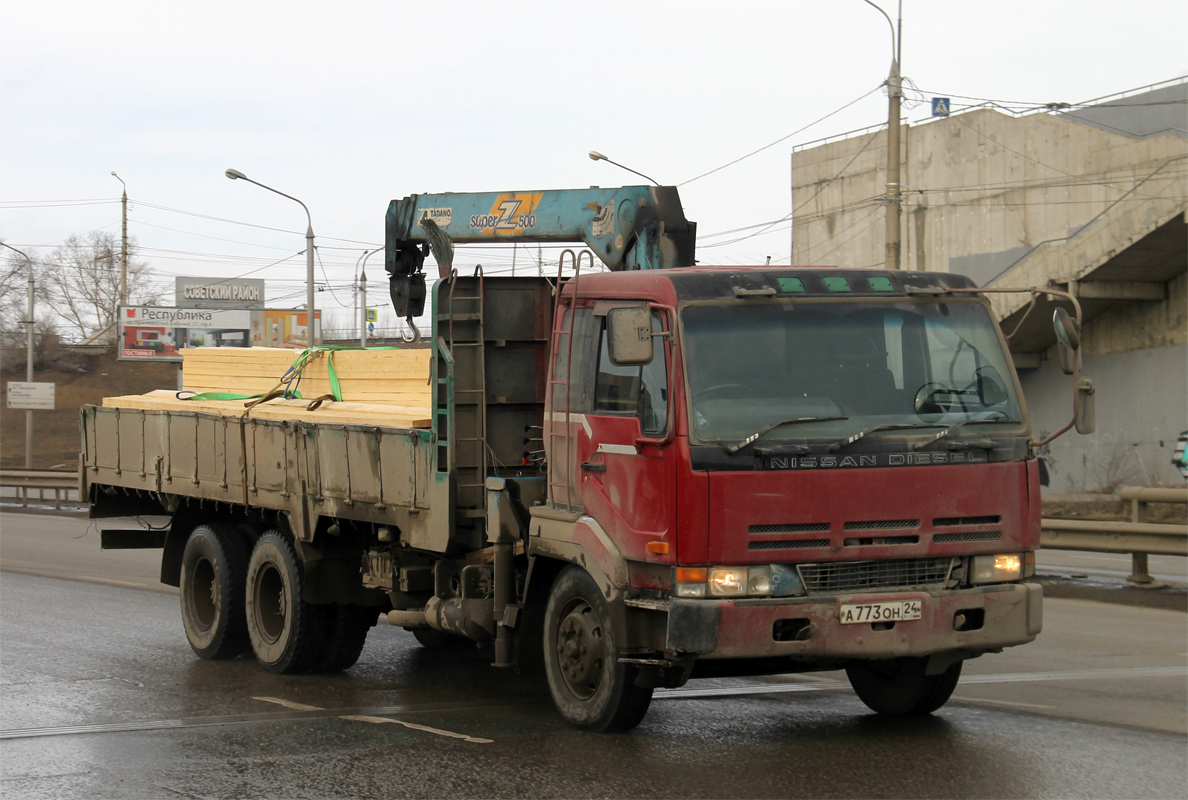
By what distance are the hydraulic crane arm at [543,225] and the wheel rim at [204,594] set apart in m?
2.64

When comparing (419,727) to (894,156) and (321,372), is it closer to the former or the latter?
(321,372)

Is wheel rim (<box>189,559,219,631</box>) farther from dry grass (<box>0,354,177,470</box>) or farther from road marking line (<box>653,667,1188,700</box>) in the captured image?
dry grass (<box>0,354,177,470</box>)

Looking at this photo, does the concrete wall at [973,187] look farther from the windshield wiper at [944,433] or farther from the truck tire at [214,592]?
the windshield wiper at [944,433]

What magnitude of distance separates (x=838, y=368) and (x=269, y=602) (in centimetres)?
516

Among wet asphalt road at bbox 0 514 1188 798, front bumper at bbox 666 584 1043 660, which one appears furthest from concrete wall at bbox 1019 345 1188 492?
front bumper at bbox 666 584 1043 660

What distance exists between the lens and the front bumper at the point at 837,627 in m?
5.94

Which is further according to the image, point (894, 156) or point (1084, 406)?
point (894, 156)

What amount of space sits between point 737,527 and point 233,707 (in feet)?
12.3

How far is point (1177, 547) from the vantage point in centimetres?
1286

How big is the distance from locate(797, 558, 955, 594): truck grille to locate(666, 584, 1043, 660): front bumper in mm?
65

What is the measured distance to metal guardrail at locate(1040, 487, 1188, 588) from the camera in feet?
42.6

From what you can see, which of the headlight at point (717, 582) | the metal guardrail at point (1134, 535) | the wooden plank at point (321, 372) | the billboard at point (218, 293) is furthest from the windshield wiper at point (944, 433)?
the billboard at point (218, 293)

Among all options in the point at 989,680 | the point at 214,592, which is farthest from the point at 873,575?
the point at 214,592

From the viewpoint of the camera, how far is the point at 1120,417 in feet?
109
